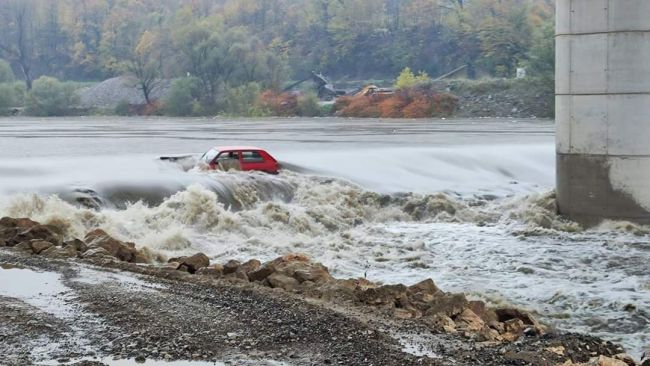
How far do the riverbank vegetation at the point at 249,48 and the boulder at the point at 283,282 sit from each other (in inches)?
2631

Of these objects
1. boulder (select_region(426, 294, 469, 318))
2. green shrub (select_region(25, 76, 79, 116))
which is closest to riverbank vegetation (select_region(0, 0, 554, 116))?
green shrub (select_region(25, 76, 79, 116))

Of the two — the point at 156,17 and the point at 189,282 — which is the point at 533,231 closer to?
the point at 189,282

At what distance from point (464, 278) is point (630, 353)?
16.1 ft

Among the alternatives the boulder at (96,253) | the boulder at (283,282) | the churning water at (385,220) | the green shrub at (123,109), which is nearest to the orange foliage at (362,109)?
the green shrub at (123,109)

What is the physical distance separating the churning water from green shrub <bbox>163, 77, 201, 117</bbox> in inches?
2448

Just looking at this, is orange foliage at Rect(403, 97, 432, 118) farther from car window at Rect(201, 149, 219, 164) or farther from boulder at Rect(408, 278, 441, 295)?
boulder at Rect(408, 278, 441, 295)

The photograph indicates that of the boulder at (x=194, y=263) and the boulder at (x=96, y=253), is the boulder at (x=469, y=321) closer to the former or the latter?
the boulder at (x=194, y=263)

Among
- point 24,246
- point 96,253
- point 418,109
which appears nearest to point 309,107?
point 418,109

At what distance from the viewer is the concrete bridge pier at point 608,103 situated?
20.2 metres

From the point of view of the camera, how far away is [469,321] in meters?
11.4

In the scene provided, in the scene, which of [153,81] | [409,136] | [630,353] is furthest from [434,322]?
[153,81]

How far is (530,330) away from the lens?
11.4m

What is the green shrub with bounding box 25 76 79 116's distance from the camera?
96.9 metres

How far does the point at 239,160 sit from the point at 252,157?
524mm
